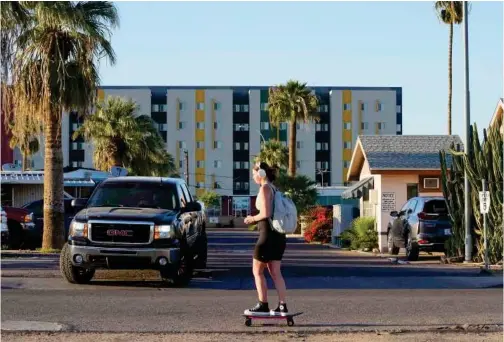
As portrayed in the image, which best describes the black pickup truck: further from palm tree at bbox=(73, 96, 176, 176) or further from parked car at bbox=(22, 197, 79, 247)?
palm tree at bbox=(73, 96, 176, 176)

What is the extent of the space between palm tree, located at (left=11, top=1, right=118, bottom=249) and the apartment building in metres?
64.4

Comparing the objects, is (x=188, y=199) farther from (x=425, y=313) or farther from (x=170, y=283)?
(x=425, y=313)

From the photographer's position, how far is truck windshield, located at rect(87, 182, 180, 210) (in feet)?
50.0

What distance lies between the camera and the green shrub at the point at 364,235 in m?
29.0

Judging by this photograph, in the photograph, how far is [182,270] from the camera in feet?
47.9

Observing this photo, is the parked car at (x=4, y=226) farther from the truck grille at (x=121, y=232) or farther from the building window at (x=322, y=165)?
the building window at (x=322, y=165)

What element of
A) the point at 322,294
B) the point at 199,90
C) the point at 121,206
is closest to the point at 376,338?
the point at 322,294

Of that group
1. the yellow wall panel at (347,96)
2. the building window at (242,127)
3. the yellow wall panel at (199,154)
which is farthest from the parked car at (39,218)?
the yellow wall panel at (347,96)

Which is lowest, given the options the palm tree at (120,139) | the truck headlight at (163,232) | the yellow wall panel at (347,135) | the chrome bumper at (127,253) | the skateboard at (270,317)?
the skateboard at (270,317)

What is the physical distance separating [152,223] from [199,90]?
75992mm

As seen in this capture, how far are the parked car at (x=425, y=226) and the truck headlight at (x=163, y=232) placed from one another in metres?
10.0

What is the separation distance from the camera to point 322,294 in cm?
1358

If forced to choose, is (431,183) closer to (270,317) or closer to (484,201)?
(484,201)

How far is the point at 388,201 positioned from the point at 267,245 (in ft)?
62.8
